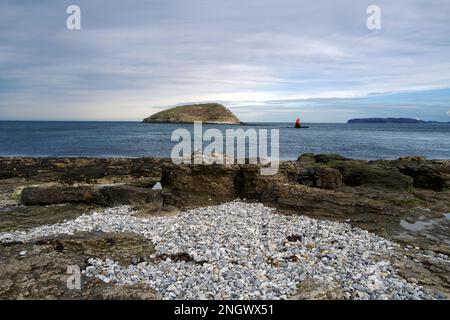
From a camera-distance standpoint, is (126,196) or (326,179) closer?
(126,196)

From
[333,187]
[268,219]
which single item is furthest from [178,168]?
[333,187]

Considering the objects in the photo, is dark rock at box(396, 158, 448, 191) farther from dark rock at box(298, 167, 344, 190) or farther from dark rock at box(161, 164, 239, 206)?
dark rock at box(161, 164, 239, 206)

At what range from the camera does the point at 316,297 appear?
311 inches

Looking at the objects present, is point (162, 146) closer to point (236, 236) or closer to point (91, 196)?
point (91, 196)

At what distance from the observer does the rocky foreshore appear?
848cm

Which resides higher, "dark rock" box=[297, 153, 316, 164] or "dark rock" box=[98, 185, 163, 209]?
"dark rock" box=[297, 153, 316, 164]

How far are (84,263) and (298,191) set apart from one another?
982 centimetres

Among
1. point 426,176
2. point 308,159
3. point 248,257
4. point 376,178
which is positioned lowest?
point 248,257

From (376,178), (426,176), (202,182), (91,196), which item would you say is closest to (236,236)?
(202,182)

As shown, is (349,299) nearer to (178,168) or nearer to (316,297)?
(316,297)

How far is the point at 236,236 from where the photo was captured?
11.9 meters

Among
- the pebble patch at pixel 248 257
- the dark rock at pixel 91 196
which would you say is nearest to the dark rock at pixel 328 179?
the pebble patch at pixel 248 257

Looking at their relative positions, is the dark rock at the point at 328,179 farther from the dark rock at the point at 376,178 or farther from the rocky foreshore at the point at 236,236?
the dark rock at the point at 376,178

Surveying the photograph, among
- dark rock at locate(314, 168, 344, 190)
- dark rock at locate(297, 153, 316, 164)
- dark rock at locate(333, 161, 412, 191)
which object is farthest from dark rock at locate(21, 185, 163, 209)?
dark rock at locate(297, 153, 316, 164)
